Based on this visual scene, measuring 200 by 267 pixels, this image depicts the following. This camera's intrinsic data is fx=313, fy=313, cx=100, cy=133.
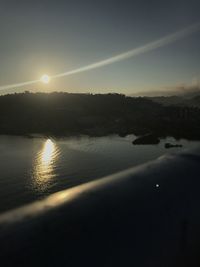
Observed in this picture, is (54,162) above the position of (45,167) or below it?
above

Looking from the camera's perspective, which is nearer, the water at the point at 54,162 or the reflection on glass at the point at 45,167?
the water at the point at 54,162

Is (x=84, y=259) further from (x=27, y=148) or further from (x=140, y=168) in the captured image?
(x=27, y=148)

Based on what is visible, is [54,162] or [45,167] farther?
[54,162]

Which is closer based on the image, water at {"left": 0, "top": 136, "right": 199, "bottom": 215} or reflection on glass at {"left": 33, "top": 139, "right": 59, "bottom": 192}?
water at {"left": 0, "top": 136, "right": 199, "bottom": 215}

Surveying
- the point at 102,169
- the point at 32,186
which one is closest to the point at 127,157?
the point at 102,169

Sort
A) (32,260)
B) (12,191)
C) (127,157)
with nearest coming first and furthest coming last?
1. (32,260)
2. (12,191)
3. (127,157)
